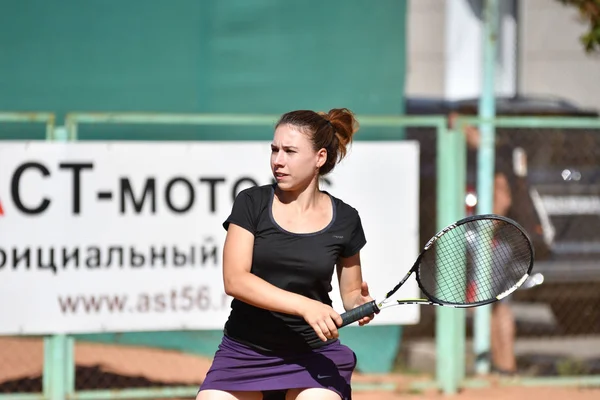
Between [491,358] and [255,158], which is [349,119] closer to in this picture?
[255,158]

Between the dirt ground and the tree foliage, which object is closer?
the dirt ground

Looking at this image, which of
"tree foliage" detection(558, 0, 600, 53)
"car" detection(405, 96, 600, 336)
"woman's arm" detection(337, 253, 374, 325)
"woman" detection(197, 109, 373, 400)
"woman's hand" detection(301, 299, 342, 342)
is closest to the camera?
"woman's hand" detection(301, 299, 342, 342)

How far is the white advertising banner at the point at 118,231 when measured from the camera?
287 inches

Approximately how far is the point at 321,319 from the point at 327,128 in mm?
854

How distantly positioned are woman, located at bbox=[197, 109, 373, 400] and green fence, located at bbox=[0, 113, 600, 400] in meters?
3.00

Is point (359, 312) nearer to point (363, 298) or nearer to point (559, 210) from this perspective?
point (363, 298)

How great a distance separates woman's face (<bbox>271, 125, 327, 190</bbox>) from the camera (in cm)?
452

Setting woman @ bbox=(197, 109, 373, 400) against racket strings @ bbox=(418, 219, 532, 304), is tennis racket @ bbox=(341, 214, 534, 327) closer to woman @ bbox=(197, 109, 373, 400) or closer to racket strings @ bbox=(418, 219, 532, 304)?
racket strings @ bbox=(418, 219, 532, 304)

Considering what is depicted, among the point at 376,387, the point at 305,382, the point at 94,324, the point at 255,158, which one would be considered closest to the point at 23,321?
the point at 94,324

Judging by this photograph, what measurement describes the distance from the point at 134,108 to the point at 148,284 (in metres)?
1.93

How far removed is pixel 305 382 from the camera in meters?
4.60

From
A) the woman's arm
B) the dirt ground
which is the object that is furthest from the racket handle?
the dirt ground

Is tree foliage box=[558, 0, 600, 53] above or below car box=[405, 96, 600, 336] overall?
above

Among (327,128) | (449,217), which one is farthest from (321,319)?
(449,217)
